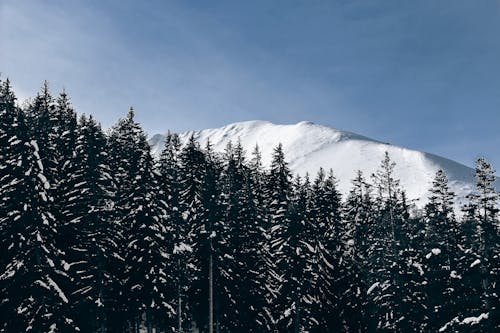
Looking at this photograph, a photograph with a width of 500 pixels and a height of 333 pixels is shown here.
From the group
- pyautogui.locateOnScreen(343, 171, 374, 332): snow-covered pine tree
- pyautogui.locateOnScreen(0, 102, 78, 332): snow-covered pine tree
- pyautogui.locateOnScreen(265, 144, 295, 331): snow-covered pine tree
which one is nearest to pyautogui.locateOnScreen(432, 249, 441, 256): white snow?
pyautogui.locateOnScreen(343, 171, 374, 332): snow-covered pine tree

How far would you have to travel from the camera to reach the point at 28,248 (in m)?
31.6

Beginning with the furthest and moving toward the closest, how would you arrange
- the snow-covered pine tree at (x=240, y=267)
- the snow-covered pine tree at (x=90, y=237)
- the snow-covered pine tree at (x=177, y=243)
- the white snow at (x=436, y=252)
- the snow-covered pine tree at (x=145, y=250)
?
the snow-covered pine tree at (x=240, y=267) → the snow-covered pine tree at (x=177, y=243) → the snow-covered pine tree at (x=145, y=250) → the white snow at (x=436, y=252) → the snow-covered pine tree at (x=90, y=237)

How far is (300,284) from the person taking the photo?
45.9 m

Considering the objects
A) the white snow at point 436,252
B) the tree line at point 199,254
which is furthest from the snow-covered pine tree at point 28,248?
the white snow at point 436,252

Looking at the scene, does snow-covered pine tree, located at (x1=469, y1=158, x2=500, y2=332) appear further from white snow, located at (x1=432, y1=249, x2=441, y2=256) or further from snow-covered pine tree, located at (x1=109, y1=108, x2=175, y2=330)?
snow-covered pine tree, located at (x1=109, y1=108, x2=175, y2=330)

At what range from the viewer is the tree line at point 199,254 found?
32.3 meters

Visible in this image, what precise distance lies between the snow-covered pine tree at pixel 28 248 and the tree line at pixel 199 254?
82 mm

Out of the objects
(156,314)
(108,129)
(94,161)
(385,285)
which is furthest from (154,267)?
(108,129)

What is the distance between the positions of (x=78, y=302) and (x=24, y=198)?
9273 mm

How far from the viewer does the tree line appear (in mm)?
32281

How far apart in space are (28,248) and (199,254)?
18.5 m

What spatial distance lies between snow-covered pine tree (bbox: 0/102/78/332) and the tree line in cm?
8

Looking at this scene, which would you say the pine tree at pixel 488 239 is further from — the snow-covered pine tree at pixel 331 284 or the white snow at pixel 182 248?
the white snow at pixel 182 248

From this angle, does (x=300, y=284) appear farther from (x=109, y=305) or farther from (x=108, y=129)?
(x=108, y=129)
